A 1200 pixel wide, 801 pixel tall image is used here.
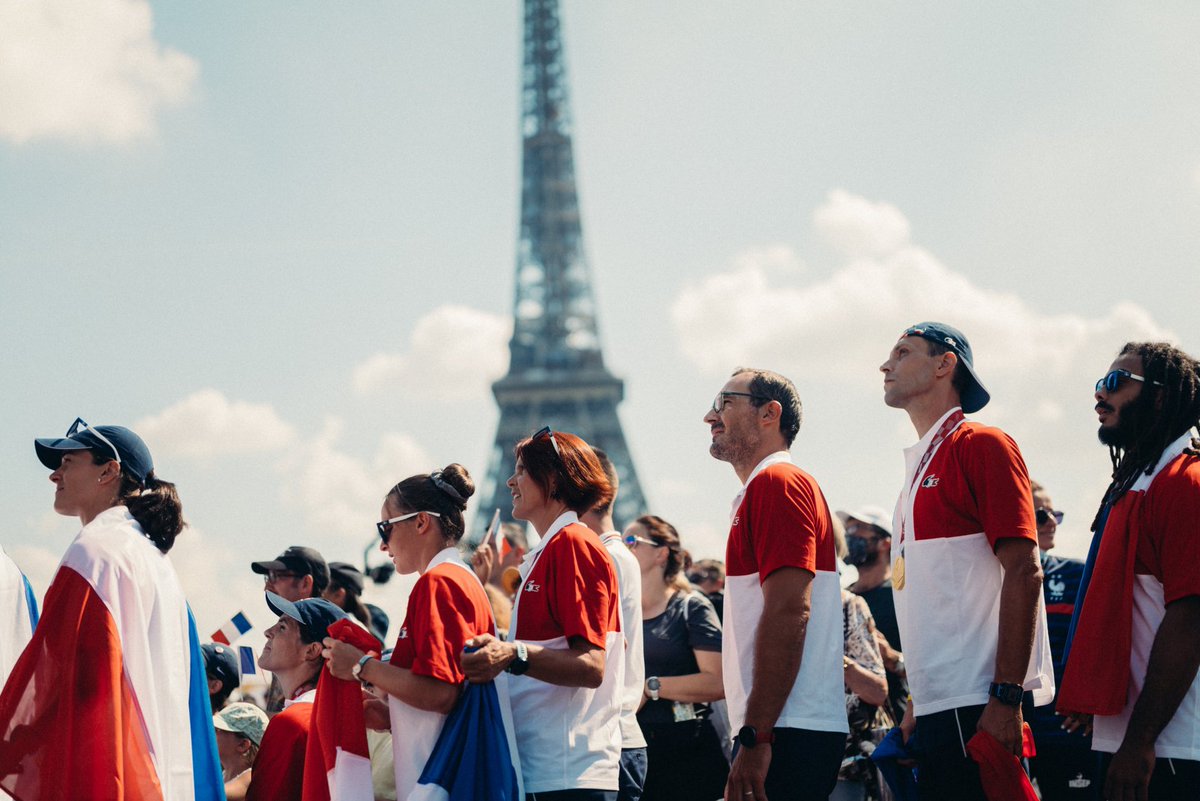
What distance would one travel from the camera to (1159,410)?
16.1ft

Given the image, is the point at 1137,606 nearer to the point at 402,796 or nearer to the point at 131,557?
the point at 402,796

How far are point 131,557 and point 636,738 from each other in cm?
246

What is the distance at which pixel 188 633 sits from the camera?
16.8ft

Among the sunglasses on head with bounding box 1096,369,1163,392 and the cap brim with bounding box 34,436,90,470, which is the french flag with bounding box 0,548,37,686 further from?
the sunglasses on head with bounding box 1096,369,1163,392

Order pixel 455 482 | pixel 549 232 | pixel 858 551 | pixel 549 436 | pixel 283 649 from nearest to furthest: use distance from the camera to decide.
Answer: pixel 549 436, pixel 455 482, pixel 283 649, pixel 858 551, pixel 549 232

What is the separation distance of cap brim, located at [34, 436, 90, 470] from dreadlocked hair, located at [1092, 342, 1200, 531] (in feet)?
13.7

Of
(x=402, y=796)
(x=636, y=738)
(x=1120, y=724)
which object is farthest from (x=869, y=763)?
(x=402, y=796)

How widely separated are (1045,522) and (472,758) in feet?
14.5

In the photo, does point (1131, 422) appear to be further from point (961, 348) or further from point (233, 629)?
point (233, 629)

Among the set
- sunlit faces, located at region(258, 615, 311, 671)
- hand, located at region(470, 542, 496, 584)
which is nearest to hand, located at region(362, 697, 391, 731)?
sunlit faces, located at region(258, 615, 311, 671)

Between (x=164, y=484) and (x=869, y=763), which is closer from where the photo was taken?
(x=164, y=484)

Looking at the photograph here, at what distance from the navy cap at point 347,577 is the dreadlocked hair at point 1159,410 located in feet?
15.0

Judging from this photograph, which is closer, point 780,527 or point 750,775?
point 750,775

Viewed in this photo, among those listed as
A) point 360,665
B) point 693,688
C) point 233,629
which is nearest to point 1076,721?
point 693,688
